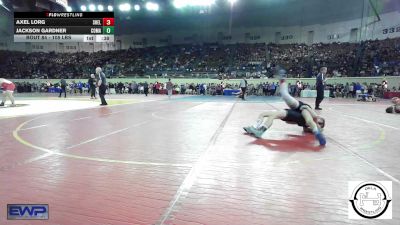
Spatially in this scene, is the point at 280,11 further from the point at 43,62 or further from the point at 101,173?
the point at 101,173

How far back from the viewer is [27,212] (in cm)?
309

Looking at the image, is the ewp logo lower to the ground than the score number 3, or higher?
lower

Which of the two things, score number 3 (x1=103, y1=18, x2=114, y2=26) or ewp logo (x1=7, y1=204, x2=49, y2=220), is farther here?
score number 3 (x1=103, y1=18, x2=114, y2=26)
